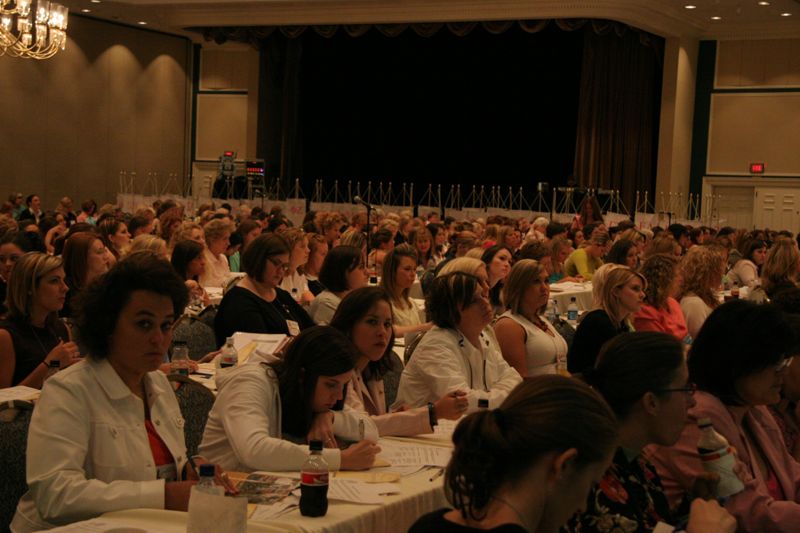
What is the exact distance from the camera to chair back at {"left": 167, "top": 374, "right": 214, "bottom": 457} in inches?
154

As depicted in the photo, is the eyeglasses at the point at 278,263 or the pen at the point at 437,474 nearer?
the pen at the point at 437,474

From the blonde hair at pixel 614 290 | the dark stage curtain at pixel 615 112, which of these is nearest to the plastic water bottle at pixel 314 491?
the blonde hair at pixel 614 290

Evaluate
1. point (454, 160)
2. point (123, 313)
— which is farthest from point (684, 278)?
point (454, 160)

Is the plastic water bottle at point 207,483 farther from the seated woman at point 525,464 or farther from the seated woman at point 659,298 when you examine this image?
the seated woman at point 659,298

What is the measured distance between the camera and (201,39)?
27625 millimetres

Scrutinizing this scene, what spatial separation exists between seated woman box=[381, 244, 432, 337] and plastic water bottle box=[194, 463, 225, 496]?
176 inches

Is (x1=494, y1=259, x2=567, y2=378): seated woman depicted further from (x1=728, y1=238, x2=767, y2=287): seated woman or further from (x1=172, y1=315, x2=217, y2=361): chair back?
(x1=728, y1=238, x2=767, y2=287): seated woman

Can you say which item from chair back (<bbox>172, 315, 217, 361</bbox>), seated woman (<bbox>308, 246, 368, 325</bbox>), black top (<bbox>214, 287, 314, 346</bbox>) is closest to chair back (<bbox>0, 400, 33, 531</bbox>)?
chair back (<bbox>172, 315, 217, 361</bbox>)

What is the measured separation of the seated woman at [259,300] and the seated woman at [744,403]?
3.34m

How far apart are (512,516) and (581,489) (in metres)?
0.17

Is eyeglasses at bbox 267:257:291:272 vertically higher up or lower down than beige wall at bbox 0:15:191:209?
lower down

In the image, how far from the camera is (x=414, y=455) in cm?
392

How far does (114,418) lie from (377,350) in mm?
1537

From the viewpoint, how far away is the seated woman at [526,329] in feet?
19.3
